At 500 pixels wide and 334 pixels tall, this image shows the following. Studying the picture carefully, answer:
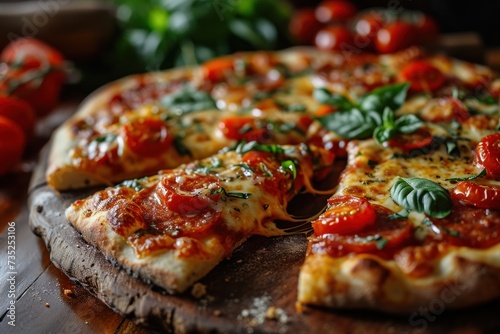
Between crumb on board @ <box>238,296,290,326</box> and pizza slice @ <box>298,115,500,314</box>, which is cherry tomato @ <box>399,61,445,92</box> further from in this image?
crumb on board @ <box>238,296,290,326</box>

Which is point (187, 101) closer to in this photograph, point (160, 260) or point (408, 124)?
point (408, 124)

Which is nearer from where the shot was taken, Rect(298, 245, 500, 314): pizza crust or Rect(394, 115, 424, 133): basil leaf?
Rect(298, 245, 500, 314): pizza crust

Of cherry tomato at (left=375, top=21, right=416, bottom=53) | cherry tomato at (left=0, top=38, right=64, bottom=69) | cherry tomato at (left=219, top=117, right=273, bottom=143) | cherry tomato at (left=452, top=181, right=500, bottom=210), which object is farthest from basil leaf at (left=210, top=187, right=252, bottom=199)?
cherry tomato at (left=375, top=21, right=416, bottom=53)

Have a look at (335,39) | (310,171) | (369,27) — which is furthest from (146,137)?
(369,27)

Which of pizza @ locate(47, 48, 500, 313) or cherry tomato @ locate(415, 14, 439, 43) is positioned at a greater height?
pizza @ locate(47, 48, 500, 313)

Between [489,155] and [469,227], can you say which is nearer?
[469,227]

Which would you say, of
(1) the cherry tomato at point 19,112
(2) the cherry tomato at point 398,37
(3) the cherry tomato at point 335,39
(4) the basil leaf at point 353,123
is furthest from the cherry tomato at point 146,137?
(2) the cherry tomato at point 398,37

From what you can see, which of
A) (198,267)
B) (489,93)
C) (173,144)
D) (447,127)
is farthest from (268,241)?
(489,93)
